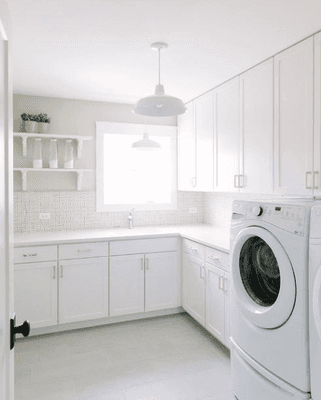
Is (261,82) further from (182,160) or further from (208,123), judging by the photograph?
(182,160)

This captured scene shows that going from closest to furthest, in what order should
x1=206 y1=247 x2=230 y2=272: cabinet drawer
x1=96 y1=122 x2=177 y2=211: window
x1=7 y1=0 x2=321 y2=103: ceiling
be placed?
1. x1=7 y1=0 x2=321 y2=103: ceiling
2. x1=206 y1=247 x2=230 y2=272: cabinet drawer
3. x1=96 y1=122 x2=177 y2=211: window

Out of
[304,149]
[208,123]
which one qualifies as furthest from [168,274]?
[304,149]

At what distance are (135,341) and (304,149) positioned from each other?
219cm

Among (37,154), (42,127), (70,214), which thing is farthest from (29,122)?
(70,214)

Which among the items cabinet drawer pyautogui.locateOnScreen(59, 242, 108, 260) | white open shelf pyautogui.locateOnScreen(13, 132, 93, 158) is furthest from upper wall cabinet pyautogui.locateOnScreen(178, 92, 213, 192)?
cabinet drawer pyautogui.locateOnScreen(59, 242, 108, 260)

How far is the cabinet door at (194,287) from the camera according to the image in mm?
2972

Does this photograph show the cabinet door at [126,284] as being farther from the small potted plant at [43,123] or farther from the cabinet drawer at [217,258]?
the small potted plant at [43,123]

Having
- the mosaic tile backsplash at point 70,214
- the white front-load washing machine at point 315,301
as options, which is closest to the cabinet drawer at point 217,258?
the white front-load washing machine at point 315,301

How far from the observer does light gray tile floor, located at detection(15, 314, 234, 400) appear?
7.13 feet

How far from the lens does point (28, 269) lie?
9.45 ft

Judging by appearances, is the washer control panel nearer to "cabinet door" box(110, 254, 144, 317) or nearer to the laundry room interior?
the laundry room interior

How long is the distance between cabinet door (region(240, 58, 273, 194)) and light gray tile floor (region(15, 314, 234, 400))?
1473 millimetres

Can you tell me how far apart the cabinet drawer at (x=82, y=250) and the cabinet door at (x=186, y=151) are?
1275 mm

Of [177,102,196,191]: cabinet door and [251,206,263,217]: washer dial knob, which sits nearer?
[251,206,263,217]: washer dial knob
